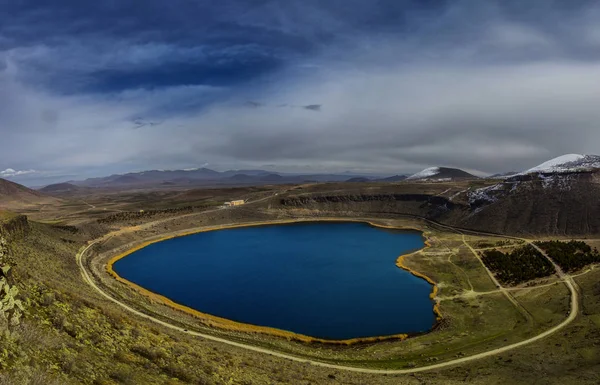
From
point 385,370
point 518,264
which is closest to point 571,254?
point 518,264

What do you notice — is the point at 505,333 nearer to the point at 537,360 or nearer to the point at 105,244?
the point at 537,360

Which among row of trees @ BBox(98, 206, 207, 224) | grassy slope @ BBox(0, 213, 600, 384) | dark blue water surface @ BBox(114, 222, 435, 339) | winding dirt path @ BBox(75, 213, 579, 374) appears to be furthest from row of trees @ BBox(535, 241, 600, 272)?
row of trees @ BBox(98, 206, 207, 224)

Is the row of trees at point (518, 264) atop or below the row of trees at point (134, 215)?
below

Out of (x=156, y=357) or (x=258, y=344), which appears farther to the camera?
(x=258, y=344)

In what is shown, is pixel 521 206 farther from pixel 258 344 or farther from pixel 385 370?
pixel 258 344

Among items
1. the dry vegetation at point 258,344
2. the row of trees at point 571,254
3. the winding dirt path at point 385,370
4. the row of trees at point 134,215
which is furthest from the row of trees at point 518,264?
the row of trees at point 134,215

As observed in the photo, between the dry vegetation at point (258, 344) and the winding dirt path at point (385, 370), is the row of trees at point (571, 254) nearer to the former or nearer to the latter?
the dry vegetation at point (258, 344)
